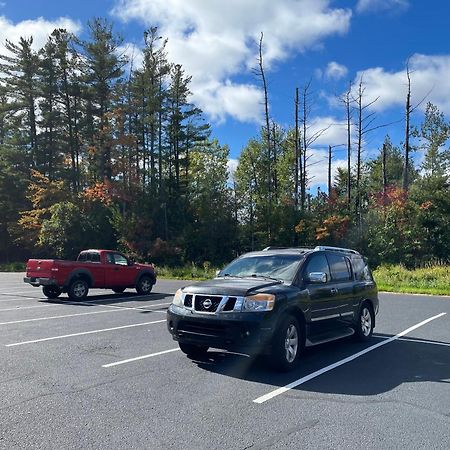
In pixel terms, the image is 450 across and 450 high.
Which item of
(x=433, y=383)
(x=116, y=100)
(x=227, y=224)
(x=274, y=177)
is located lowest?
(x=433, y=383)

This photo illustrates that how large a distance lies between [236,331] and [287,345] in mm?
853

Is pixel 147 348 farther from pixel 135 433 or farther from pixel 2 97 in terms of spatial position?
pixel 2 97

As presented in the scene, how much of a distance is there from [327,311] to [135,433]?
4401 millimetres

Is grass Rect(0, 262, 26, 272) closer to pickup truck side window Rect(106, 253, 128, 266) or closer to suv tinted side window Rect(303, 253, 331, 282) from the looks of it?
pickup truck side window Rect(106, 253, 128, 266)

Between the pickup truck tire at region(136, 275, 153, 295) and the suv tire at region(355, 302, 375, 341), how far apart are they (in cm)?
1060

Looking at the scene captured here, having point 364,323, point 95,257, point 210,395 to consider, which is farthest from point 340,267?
point 95,257

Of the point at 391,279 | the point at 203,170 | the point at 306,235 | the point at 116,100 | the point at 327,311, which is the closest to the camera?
the point at 327,311

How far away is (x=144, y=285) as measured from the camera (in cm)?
1862

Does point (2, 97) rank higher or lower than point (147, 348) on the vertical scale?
higher

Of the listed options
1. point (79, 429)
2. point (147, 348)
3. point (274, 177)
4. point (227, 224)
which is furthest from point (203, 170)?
point (79, 429)

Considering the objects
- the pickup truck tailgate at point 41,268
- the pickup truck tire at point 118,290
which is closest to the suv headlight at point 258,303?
the pickup truck tailgate at point 41,268

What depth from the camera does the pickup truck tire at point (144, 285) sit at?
727 inches

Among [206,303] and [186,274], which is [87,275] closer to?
[206,303]

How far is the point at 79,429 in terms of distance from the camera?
4.62 m
